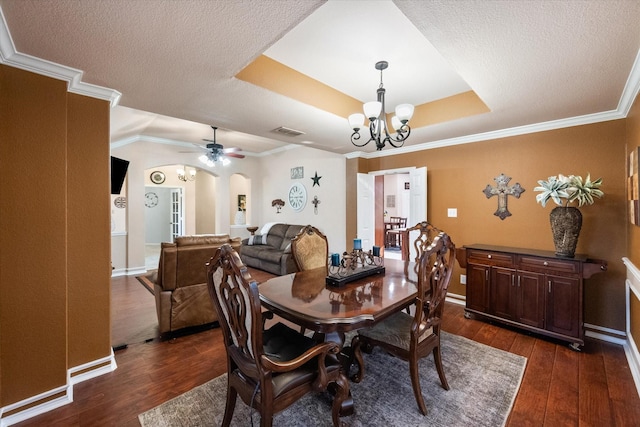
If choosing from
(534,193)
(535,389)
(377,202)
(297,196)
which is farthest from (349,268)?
(297,196)

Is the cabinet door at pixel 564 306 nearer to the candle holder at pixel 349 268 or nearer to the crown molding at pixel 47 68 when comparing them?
the candle holder at pixel 349 268

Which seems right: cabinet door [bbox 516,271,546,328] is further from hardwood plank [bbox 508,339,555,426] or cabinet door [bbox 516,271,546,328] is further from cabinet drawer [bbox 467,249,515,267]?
hardwood plank [bbox 508,339,555,426]

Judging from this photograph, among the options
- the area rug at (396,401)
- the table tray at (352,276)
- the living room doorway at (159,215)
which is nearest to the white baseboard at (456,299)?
the area rug at (396,401)

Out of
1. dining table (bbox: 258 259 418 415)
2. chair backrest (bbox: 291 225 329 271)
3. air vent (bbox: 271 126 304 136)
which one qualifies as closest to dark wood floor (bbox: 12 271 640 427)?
dining table (bbox: 258 259 418 415)

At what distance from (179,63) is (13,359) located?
2.26m

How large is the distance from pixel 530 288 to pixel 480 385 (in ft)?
4.61

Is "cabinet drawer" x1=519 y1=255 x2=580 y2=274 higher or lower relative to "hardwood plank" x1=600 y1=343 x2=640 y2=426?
higher

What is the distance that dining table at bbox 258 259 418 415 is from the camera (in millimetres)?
1495

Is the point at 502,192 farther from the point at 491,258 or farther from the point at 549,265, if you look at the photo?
the point at 549,265

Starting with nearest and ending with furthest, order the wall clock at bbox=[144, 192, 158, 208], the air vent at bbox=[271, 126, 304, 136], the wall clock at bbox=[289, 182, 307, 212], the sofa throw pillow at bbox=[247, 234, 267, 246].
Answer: the air vent at bbox=[271, 126, 304, 136] → the wall clock at bbox=[289, 182, 307, 212] → the sofa throw pillow at bbox=[247, 234, 267, 246] → the wall clock at bbox=[144, 192, 158, 208]

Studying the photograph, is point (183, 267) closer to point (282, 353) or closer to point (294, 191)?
point (282, 353)

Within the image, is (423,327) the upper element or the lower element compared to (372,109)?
lower

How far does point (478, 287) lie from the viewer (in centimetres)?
323

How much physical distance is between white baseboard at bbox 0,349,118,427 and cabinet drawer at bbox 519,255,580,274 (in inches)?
164
